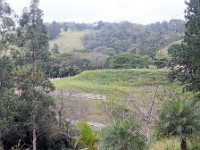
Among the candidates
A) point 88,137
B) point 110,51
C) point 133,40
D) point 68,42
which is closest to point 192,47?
point 88,137

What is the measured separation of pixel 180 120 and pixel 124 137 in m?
1.86

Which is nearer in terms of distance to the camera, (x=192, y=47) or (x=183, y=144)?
(x=183, y=144)

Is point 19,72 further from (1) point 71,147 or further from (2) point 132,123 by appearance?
(2) point 132,123

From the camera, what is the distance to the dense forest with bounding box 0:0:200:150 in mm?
11695

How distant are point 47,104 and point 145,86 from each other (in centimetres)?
2359

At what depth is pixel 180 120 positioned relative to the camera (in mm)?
10891

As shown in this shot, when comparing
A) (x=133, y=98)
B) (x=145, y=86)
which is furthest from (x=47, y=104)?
(x=145, y=86)

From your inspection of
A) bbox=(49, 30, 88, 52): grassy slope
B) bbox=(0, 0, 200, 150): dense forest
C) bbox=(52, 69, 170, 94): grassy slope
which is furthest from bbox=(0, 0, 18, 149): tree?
bbox=(49, 30, 88, 52): grassy slope

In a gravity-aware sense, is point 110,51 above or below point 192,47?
below

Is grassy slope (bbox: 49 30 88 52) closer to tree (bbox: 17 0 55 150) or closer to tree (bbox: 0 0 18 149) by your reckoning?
tree (bbox: 17 0 55 150)

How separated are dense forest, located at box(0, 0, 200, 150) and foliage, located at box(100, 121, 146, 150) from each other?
0.03 metres

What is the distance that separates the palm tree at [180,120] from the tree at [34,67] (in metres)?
13.5

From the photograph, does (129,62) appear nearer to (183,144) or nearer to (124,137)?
(124,137)

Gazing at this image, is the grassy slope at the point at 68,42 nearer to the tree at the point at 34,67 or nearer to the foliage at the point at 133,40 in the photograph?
the foliage at the point at 133,40
